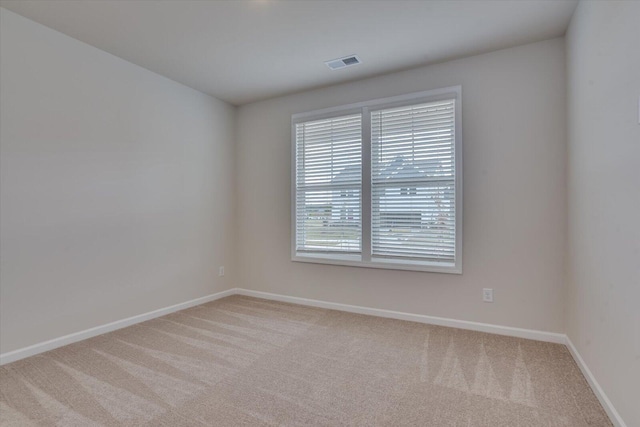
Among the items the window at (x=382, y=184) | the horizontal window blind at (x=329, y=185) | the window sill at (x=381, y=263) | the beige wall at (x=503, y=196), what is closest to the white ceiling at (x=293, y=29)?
the beige wall at (x=503, y=196)

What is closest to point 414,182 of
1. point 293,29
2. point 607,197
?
point 607,197

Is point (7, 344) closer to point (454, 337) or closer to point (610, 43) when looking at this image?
point (454, 337)

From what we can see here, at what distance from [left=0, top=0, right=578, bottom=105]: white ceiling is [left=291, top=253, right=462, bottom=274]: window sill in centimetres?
202

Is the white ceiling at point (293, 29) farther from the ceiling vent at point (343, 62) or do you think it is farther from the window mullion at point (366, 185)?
the window mullion at point (366, 185)

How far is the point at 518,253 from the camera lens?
2.87 meters

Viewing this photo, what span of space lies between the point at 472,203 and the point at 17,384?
3781mm

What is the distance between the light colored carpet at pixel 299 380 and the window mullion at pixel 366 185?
2.89 ft

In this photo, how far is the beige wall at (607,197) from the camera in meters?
1.54

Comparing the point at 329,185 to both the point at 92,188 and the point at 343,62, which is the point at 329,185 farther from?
the point at 92,188

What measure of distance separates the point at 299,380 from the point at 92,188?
247 cm

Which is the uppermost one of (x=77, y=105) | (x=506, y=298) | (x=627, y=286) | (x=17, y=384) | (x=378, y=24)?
(x=378, y=24)

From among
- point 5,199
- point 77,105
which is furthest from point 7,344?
point 77,105

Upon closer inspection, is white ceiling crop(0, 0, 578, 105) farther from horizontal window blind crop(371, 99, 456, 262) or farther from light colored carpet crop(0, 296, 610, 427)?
light colored carpet crop(0, 296, 610, 427)

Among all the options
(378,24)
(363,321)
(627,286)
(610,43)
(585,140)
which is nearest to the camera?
(627,286)
